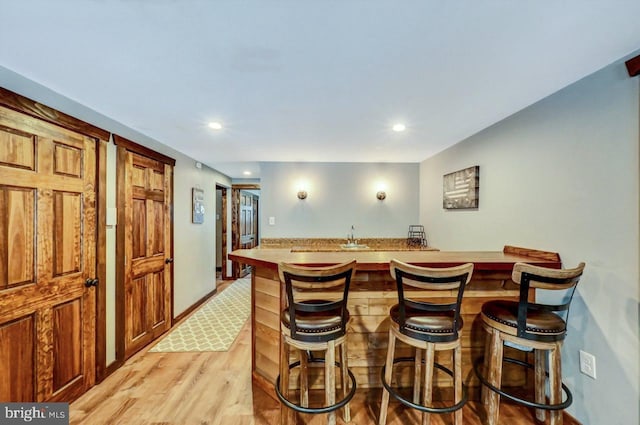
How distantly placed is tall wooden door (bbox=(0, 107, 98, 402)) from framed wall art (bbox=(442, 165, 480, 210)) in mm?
3670

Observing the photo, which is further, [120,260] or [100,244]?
[120,260]

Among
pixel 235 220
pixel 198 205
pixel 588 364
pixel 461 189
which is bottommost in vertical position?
pixel 588 364

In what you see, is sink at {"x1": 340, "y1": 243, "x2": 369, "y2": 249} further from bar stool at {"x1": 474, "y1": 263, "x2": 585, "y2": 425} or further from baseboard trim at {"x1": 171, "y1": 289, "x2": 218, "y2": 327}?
baseboard trim at {"x1": 171, "y1": 289, "x2": 218, "y2": 327}

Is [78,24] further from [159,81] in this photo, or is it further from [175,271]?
[175,271]

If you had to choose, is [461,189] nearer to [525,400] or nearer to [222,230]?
[525,400]

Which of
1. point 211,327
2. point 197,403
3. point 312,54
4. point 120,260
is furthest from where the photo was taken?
point 211,327

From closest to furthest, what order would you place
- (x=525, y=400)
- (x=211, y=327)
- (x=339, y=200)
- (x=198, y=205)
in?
(x=525, y=400)
(x=211, y=327)
(x=198, y=205)
(x=339, y=200)

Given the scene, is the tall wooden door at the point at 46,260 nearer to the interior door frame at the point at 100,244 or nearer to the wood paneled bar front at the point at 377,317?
the interior door frame at the point at 100,244

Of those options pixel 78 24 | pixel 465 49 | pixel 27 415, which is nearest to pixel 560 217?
pixel 465 49

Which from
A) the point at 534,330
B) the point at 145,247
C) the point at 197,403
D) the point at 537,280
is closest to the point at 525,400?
the point at 534,330

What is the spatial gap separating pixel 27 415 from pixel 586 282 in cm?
379

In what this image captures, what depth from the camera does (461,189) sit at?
303 centimetres

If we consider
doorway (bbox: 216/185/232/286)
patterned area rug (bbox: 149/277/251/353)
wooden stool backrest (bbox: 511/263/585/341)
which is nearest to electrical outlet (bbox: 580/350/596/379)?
wooden stool backrest (bbox: 511/263/585/341)

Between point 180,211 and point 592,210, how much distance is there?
13.7ft
